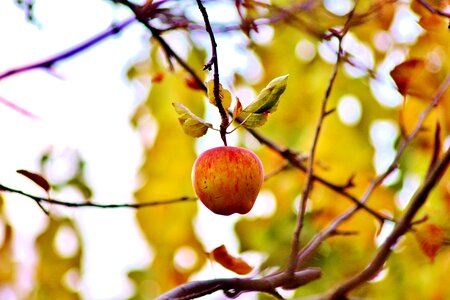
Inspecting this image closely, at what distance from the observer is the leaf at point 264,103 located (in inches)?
24.7

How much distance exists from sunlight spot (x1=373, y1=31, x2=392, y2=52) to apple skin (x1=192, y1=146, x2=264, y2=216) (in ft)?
3.93

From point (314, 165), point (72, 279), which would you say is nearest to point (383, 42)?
point (314, 165)

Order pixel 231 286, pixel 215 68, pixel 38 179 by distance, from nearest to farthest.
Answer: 1. pixel 215 68
2. pixel 231 286
3. pixel 38 179

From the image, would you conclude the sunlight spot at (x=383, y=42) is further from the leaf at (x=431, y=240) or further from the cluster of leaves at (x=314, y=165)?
the leaf at (x=431, y=240)

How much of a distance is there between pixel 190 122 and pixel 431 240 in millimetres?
447

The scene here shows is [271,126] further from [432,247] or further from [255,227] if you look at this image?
[432,247]

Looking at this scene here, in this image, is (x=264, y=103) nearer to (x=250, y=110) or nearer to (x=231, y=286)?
(x=250, y=110)

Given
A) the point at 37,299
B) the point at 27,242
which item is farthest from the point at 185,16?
the point at 27,242

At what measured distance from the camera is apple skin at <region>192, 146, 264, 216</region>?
26.2 inches

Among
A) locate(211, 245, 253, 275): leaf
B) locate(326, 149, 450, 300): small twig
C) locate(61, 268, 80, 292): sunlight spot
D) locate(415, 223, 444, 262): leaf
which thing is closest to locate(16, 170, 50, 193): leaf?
locate(211, 245, 253, 275): leaf

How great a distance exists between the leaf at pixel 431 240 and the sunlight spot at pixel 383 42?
3.05ft

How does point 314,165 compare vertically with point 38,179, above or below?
below

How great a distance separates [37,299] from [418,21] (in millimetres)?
1367

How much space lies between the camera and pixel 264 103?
2.11ft
